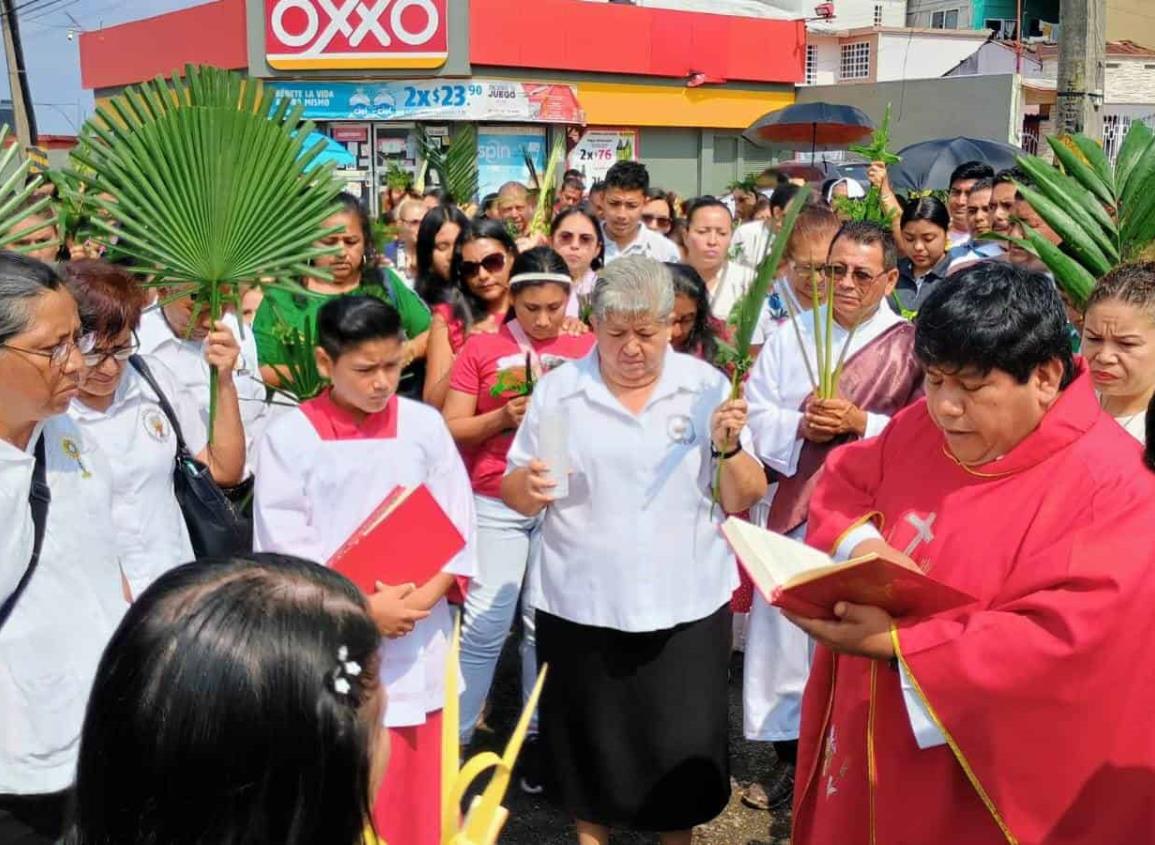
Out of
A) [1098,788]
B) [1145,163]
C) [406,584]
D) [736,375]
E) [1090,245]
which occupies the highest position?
[1145,163]

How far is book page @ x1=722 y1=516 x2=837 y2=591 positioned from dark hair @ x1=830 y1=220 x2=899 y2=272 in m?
1.80

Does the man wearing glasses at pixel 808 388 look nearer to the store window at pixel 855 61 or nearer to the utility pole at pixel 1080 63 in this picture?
the utility pole at pixel 1080 63

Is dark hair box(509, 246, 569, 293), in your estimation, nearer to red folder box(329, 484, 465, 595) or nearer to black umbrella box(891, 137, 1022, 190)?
red folder box(329, 484, 465, 595)

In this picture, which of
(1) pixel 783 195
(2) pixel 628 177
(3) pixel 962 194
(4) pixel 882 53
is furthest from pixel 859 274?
(4) pixel 882 53

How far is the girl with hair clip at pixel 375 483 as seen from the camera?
330 centimetres

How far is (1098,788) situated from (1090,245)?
174 cm

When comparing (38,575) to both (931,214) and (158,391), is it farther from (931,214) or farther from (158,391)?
(931,214)

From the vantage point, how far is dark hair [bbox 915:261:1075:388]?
7.63ft

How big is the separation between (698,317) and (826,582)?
7.83 feet

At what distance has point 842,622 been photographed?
2461 mm

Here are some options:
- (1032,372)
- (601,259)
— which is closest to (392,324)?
(1032,372)

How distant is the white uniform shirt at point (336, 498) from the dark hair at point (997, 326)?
1597mm

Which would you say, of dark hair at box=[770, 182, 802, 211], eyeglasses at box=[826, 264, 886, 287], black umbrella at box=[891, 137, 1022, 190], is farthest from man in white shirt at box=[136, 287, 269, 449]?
black umbrella at box=[891, 137, 1022, 190]

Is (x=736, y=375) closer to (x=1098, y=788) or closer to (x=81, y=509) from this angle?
(x=1098, y=788)
